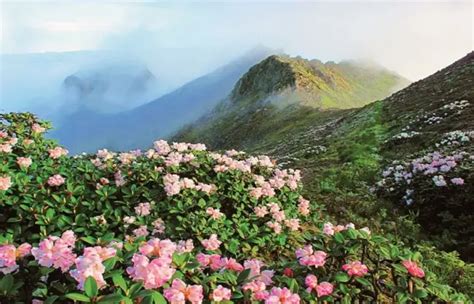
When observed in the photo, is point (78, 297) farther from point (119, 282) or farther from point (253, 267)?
point (253, 267)

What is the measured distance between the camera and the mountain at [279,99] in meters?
69.8

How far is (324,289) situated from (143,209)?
3327 millimetres

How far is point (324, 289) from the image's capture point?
12.4 ft

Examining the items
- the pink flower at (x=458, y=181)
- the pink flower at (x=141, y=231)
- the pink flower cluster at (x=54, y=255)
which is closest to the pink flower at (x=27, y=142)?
the pink flower at (x=141, y=231)

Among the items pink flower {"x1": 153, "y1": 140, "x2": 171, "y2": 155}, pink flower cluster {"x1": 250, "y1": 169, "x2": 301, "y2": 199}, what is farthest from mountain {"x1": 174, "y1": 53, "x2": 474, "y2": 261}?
pink flower {"x1": 153, "y1": 140, "x2": 171, "y2": 155}

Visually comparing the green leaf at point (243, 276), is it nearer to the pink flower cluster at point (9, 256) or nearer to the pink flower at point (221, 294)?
the pink flower at point (221, 294)

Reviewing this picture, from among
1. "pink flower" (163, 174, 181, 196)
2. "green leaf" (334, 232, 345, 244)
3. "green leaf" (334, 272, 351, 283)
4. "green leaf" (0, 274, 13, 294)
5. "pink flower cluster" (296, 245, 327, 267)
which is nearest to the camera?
"green leaf" (0, 274, 13, 294)

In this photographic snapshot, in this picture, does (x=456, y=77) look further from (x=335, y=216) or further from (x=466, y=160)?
(x=335, y=216)

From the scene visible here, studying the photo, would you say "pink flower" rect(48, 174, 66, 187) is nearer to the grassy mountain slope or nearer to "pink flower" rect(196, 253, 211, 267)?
"pink flower" rect(196, 253, 211, 267)

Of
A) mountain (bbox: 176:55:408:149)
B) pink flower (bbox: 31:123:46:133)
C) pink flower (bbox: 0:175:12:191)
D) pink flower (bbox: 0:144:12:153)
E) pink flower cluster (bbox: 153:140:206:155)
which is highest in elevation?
pink flower (bbox: 31:123:46:133)

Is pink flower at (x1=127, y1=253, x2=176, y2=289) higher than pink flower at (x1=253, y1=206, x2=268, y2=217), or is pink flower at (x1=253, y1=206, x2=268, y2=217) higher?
pink flower at (x1=127, y1=253, x2=176, y2=289)

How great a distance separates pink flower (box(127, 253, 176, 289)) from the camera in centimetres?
303

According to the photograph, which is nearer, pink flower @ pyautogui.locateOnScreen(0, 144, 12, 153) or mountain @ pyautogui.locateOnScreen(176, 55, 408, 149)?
pink flower @ pyautogui.locateOnScreen(0, 144, 12, 153)

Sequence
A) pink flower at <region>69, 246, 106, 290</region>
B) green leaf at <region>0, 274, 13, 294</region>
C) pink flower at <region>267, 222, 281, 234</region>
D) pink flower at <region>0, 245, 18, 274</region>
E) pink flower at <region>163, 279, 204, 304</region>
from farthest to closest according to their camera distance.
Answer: pink flower at <region>267, 222, 281, 234</region>, pink flower at <region>0, 245, 18, 274</region>, green leaf at <region>0, 274, 13, 294</region>, pink flower at <region>163, 279, 204, 304</region>, pink flower at <region>69, 246, 106, 290</region>
